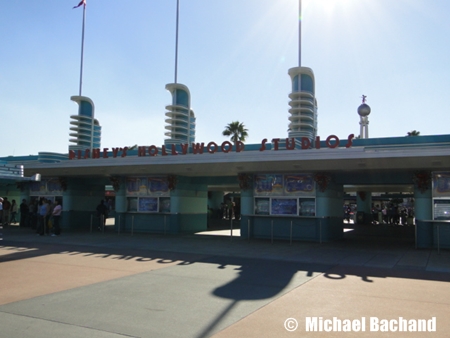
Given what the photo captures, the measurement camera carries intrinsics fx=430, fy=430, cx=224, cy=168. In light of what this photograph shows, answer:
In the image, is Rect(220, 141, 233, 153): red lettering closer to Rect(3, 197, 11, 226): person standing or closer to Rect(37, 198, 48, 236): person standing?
Rect(37, 198, 48, 236): person standing

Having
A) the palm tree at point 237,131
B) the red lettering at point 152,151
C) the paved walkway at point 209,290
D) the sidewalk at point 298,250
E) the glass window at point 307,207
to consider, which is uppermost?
the palm tree at point 237,131

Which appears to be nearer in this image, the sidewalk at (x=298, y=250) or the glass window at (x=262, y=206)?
the sidewalk at (x=298, y=250)

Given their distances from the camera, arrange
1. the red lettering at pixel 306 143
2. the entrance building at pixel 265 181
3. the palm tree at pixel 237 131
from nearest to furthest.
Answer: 1. the entrance building at pixel 265 181
2. the red lettering at pixel 306 143
3. the palm tree at pixel 237 131

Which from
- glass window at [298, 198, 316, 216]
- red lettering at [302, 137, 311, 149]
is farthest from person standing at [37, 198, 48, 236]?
red lettering at [302, 137, 311, 149]

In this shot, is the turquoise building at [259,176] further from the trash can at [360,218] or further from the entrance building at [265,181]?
the trash can at [360,218]

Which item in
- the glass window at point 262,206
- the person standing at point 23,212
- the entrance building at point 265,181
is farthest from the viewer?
the person standing at point 23,212

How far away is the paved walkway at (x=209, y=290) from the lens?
21.1ft

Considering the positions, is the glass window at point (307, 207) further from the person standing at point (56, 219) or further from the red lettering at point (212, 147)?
the person standing at point (56, 219)

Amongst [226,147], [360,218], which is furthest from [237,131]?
[226,147]

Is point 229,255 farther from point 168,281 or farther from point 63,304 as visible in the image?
point 63,304

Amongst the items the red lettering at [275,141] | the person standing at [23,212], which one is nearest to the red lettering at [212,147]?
the red lettering at [275,141]

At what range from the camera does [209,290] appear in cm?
880

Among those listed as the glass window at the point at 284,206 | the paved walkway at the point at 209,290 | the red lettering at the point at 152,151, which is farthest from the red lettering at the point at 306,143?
the red lettering at the point at 152,151

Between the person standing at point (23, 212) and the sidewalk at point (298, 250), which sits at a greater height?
the person standing at point (23, 212)
